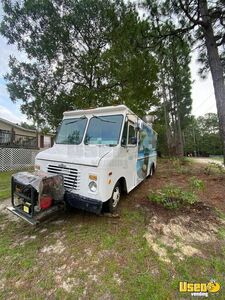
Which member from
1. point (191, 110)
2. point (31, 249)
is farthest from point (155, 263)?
point (191, 110)

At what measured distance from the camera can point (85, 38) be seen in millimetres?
10938

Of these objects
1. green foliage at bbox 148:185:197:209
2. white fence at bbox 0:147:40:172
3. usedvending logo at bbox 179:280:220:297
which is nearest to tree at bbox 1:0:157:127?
white fence at bbox 0:147:40:172

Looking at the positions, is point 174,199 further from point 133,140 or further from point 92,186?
point 92,186

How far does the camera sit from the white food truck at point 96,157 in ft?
10.1

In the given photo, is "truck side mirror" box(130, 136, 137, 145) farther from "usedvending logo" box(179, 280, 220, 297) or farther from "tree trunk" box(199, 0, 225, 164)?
"tree trunk" box(199, 0, 225, 164)

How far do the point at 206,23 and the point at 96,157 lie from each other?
7102 millimetres

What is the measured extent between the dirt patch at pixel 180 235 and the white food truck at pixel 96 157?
1.03 m

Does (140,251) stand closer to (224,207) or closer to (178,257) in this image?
(178,257)


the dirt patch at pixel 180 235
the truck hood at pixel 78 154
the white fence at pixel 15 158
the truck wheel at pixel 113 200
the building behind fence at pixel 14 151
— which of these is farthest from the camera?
the building behind fence at pixel 14 151

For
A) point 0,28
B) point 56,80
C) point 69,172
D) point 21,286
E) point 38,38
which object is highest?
point 0,28

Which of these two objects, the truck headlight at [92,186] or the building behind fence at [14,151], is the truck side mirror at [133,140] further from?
the building behind fence at [14,151]

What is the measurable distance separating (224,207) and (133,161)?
2.45 m

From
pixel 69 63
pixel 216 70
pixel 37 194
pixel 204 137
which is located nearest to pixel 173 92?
pixel 69 63

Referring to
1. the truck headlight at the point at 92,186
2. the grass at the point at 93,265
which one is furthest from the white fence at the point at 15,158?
the truck headlight at the point at 92,186
